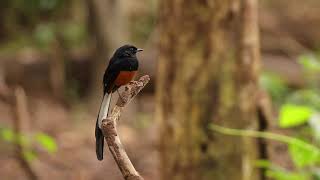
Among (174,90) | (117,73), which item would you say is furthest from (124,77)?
(174,90)

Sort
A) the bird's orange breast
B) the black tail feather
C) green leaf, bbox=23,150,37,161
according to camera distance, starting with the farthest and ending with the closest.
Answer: green leaf, bbox=23,150,37,161 < the bird's orange breast < the black tail feather

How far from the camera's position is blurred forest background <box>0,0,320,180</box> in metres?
3.30

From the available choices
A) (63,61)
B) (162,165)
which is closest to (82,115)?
(63,61)

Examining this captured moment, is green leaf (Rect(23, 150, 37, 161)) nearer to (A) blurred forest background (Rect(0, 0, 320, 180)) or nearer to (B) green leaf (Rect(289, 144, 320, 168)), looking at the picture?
(A) blurred forest background (Rect(0, 0, 320, 180))

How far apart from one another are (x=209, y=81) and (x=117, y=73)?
8.16 ft

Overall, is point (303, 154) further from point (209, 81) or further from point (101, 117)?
point (101, 117)

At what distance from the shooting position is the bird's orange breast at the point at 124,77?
87cm

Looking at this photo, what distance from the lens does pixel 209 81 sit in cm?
335

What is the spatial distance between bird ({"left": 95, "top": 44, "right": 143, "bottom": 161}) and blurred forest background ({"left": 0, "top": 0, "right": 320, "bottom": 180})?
3.96 feet

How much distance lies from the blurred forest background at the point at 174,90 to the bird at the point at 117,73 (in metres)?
1.21

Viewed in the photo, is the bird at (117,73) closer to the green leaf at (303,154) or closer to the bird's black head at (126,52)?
the bird's black head at (126,52)

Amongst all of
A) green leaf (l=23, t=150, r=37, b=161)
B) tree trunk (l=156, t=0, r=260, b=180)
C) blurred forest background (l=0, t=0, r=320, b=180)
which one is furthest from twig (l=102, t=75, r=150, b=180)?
tree trunk (l=156, t=0, r=260, b=180)

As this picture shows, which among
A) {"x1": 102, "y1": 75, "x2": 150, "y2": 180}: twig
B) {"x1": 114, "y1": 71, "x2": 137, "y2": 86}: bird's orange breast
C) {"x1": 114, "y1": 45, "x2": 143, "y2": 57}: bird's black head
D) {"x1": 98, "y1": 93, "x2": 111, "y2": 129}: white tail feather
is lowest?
{"x1": 102, "y1": 75, "x2": 150, "y2": 180}: twig

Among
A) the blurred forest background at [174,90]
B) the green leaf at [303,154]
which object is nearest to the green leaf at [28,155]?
the blurred forest background at [174,90]
